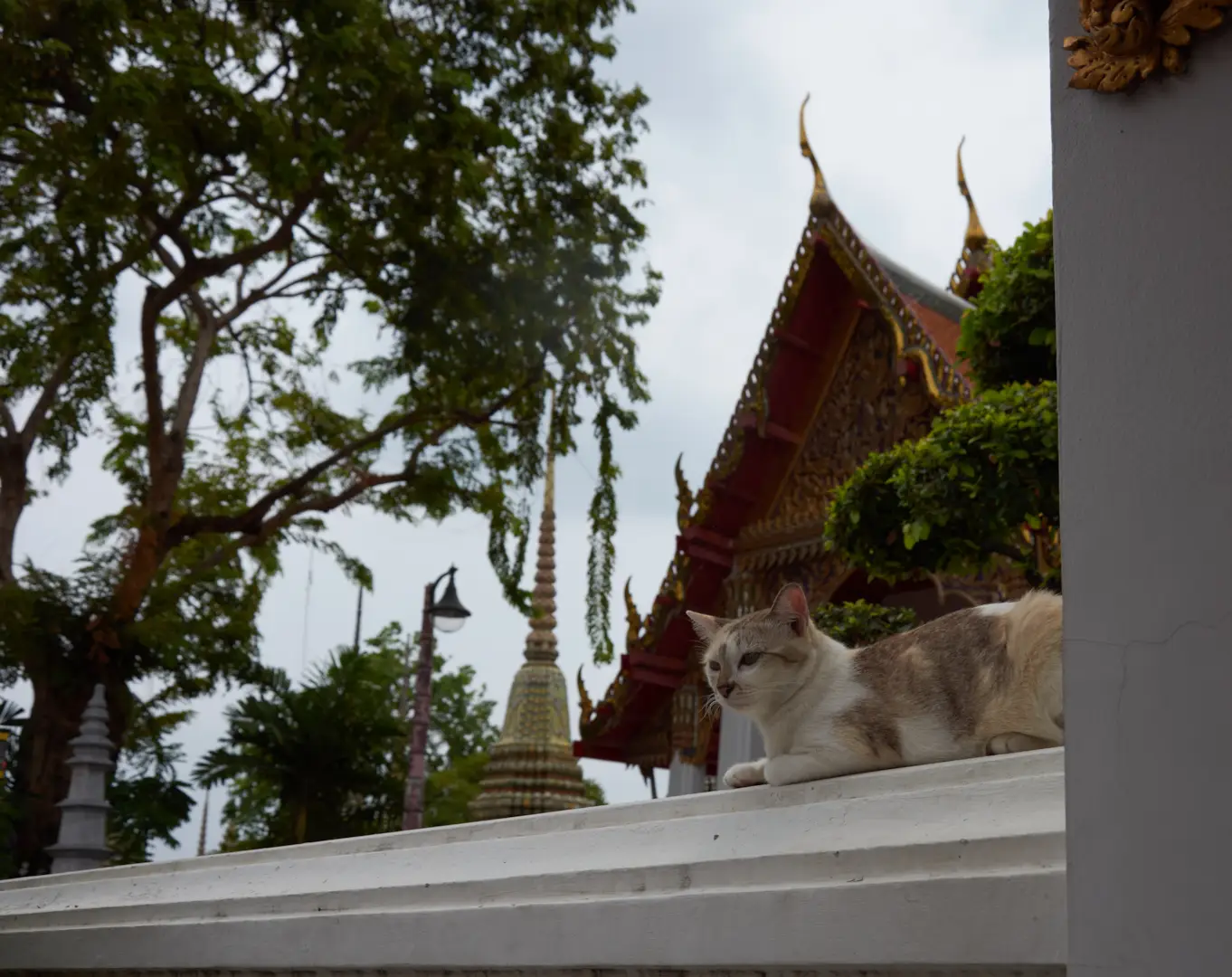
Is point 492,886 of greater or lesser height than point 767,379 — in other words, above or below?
below

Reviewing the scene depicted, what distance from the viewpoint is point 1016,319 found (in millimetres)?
6605

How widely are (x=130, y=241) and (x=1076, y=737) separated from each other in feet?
46.1

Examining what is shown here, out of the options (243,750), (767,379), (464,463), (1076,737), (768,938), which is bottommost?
(768,938)

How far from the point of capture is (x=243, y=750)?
52.2 ft

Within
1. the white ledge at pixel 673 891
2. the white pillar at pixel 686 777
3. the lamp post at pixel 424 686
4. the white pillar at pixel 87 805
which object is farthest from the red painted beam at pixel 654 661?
the white ledge at pixel 673 891

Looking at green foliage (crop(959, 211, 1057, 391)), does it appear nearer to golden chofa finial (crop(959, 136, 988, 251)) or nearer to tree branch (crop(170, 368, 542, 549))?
golden chofa finial (crop(959, 136, 988, 251))


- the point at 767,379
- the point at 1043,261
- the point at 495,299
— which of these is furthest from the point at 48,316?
the point at 1043,261

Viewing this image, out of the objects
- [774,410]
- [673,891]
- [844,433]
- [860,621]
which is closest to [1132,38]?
[673,891]

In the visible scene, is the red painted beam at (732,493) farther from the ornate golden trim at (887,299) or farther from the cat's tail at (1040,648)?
the cat's tail at (1040,648)

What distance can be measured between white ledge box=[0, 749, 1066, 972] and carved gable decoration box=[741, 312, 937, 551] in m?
7.66

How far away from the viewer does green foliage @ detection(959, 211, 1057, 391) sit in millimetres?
6414

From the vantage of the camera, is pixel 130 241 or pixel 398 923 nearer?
pixel 398 923

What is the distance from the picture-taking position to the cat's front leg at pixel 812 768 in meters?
2.71

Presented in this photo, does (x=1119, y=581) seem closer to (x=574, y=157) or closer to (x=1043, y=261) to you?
(x=1043, y=261)
